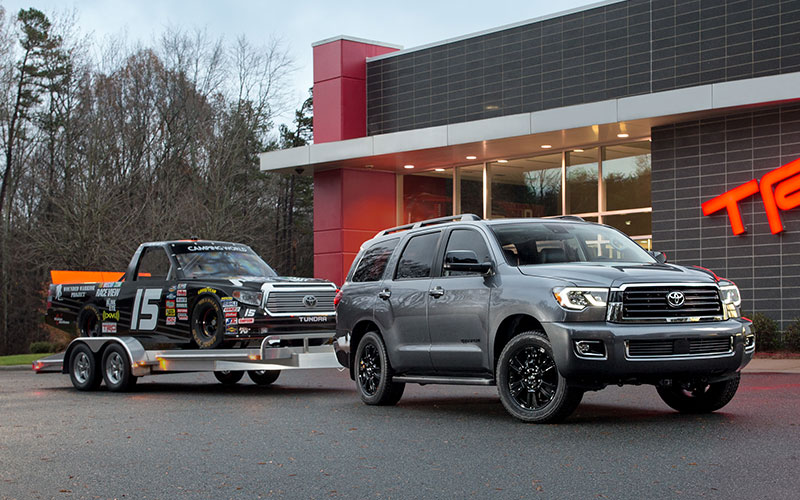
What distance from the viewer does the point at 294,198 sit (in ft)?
198

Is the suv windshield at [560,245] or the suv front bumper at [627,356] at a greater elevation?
the suv windshield at [560,245]

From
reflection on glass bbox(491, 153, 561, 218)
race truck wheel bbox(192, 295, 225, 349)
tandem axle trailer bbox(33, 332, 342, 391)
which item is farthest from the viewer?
reflection on glass bbox(491, 153, 561, 218)

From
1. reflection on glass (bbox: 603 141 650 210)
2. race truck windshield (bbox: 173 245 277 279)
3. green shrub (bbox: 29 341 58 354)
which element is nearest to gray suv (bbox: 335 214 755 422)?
race truck windshield (bbox: 173 245 277 279)

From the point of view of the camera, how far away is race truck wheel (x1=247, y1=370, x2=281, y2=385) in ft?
55.7

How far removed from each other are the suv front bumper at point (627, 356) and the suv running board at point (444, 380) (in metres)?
1.29

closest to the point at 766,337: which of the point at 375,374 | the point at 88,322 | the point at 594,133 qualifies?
the point at 594,133

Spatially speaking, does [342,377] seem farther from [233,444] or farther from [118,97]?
[118,97]

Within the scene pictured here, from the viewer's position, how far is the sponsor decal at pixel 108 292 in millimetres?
16281

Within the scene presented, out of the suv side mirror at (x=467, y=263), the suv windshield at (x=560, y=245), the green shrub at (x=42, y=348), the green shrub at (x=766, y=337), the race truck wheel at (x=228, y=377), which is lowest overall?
the green shrub at (x=42, y=348)

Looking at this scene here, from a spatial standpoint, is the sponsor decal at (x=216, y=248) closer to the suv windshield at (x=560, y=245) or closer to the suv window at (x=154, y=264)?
the suv window at (x=154, y=264)

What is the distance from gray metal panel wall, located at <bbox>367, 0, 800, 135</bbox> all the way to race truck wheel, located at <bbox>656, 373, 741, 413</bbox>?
14507mm

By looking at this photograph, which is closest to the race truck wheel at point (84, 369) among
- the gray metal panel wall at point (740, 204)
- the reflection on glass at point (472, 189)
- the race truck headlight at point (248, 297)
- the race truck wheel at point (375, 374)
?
the race truck headlight at point (248, 297)

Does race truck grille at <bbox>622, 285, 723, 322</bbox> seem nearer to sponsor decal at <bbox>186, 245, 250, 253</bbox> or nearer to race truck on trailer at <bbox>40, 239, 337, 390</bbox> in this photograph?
race truck on trailer at <bbox>40, 239, 337, 390</bbox>

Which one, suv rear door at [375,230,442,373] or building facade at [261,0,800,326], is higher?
building facade at [261,0,800,326]
